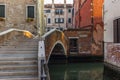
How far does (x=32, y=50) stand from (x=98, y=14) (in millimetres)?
15914

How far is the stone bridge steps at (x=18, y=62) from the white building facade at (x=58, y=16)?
4325cm

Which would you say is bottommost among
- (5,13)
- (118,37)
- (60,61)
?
(60,61)

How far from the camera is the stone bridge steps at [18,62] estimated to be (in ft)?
27.1

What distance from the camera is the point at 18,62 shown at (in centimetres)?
885

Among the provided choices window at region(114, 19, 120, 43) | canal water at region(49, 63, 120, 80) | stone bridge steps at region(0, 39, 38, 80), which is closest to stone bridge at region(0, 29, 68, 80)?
stone bridge steps at region(0, 39, 38, 80)

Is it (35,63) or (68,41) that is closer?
(35,63)

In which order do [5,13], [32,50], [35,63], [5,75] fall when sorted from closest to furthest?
1. [5,75]
2. [35,63]
3. [32,50]
4. [5,13]

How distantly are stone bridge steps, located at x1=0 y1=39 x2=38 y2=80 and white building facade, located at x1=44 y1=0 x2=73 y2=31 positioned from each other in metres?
43.3

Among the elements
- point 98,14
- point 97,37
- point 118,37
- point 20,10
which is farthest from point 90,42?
point 118,37

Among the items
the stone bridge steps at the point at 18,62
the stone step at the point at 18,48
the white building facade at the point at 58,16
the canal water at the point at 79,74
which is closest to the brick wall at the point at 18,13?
the canal water at the point at 79,74

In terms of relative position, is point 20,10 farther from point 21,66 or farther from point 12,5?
point 21,66

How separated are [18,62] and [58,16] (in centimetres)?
4693

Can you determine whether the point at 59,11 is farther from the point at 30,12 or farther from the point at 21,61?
the point at 21,61

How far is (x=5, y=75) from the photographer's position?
826cm
